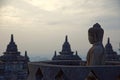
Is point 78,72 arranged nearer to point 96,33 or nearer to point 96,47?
point 96,47

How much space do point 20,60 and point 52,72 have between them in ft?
65.5

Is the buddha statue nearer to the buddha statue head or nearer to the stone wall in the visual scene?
the buddha statue head

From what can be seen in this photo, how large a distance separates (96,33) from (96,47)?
13.6 inches

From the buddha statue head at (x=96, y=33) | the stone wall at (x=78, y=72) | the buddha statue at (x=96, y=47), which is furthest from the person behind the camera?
the buddha statue head at (x=96, y=33)

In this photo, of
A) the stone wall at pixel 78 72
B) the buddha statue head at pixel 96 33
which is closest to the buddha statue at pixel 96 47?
the buddha statue head at pixel 96 33

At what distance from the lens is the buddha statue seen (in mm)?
8094

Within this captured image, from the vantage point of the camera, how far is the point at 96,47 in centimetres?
813

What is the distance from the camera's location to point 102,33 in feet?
27.2

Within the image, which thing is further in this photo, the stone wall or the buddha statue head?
the buddha statue head

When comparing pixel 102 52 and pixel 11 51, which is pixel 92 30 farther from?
pixel 11 51

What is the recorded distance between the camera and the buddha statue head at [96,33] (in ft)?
27.0

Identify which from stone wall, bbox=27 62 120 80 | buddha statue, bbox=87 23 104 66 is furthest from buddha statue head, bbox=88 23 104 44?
stone wall, bbox=27 62 120 80

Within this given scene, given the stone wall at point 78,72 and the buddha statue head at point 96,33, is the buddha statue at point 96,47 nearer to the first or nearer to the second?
the buddha statue head at point 96,33

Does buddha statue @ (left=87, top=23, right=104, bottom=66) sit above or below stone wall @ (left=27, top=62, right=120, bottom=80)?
above
